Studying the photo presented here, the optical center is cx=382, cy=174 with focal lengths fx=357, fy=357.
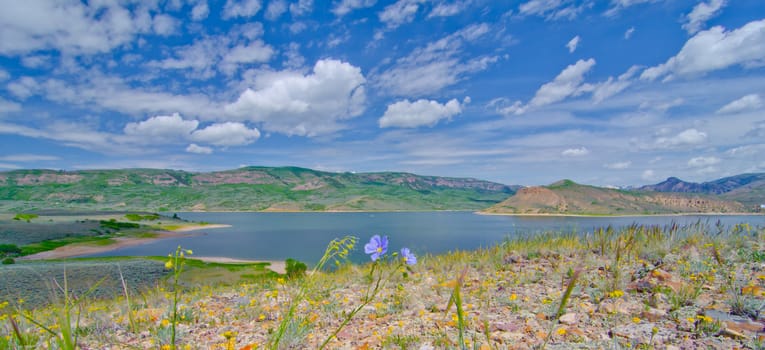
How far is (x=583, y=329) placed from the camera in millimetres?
3615

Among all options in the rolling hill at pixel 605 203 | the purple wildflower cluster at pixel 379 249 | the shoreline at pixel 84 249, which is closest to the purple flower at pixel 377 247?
the purple wildflower cluster at pixel 379 249

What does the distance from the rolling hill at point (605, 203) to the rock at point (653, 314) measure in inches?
7212

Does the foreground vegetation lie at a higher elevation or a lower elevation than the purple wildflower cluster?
lower

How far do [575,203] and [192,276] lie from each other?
18174 cm

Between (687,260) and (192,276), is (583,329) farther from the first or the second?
(192,276)

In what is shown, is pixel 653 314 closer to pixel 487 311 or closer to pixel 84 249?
pixel 487 311

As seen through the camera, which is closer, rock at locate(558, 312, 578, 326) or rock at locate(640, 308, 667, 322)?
rock at locate(640, 308, 667, 322)

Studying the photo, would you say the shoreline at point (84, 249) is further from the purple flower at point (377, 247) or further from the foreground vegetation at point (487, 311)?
the purple flower at point (377, 247)

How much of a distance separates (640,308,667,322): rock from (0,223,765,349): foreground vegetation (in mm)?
13

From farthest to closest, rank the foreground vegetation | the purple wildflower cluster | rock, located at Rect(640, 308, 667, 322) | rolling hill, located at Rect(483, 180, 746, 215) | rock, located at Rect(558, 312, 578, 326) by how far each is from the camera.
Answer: rolling hill, located at Rect(483, 180, 746, 215), rock, located at Rect(558, 312, 578, 326), rock, located at Rect(640, 308, 667, 322), the foreground vegetation, the purple wildflower cluster

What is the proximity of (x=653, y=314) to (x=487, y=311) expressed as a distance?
172cm

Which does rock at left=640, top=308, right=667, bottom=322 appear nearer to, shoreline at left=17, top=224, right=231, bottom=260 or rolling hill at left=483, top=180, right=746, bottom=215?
shoreline at left=17, top=224, right=231, bottom=260

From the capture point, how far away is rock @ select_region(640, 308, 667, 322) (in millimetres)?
3734

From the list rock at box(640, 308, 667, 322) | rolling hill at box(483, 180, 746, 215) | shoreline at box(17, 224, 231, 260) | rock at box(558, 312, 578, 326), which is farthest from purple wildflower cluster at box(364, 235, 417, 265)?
rolling hill at box(483, 180, 746, 215)
